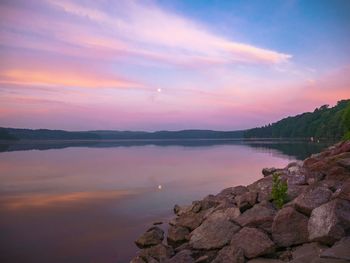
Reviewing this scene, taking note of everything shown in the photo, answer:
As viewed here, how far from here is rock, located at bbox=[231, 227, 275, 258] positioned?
10359mm

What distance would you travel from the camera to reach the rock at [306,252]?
8820 millimetres

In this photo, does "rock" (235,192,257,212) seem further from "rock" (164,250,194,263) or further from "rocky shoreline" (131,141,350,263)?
"rock" (164,250,194,263)

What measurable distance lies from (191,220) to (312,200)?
6008 millimetres

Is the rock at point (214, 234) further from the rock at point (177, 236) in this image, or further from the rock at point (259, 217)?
the rock at point (177, 236)

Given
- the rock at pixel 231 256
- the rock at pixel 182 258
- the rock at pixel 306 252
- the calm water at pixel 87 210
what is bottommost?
the calm water at pixel 87 210

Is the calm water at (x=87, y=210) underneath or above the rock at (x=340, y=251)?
underneath

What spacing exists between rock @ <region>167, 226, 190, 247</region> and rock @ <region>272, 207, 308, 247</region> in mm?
4471

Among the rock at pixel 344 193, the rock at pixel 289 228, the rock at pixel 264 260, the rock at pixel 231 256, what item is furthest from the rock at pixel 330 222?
the rock at pixel 231 256

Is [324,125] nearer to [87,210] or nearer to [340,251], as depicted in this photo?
[87,210]

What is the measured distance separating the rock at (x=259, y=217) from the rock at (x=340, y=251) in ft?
9.73

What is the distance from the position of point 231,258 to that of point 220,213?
13.4 feet

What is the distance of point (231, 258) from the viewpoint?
1039 cm

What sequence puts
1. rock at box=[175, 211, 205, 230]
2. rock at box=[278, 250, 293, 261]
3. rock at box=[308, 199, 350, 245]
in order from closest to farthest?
1. rock at box=[308, 199, 350, 245]
2. rock at box=[278, 250, 293, 261]
3. rock at box=[175, 211, 205, 230]

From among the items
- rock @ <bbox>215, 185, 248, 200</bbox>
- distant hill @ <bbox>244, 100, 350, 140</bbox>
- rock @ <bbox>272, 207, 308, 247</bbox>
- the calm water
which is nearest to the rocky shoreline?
rock @ <bbox>272, 207, 308, 247</bbox>
